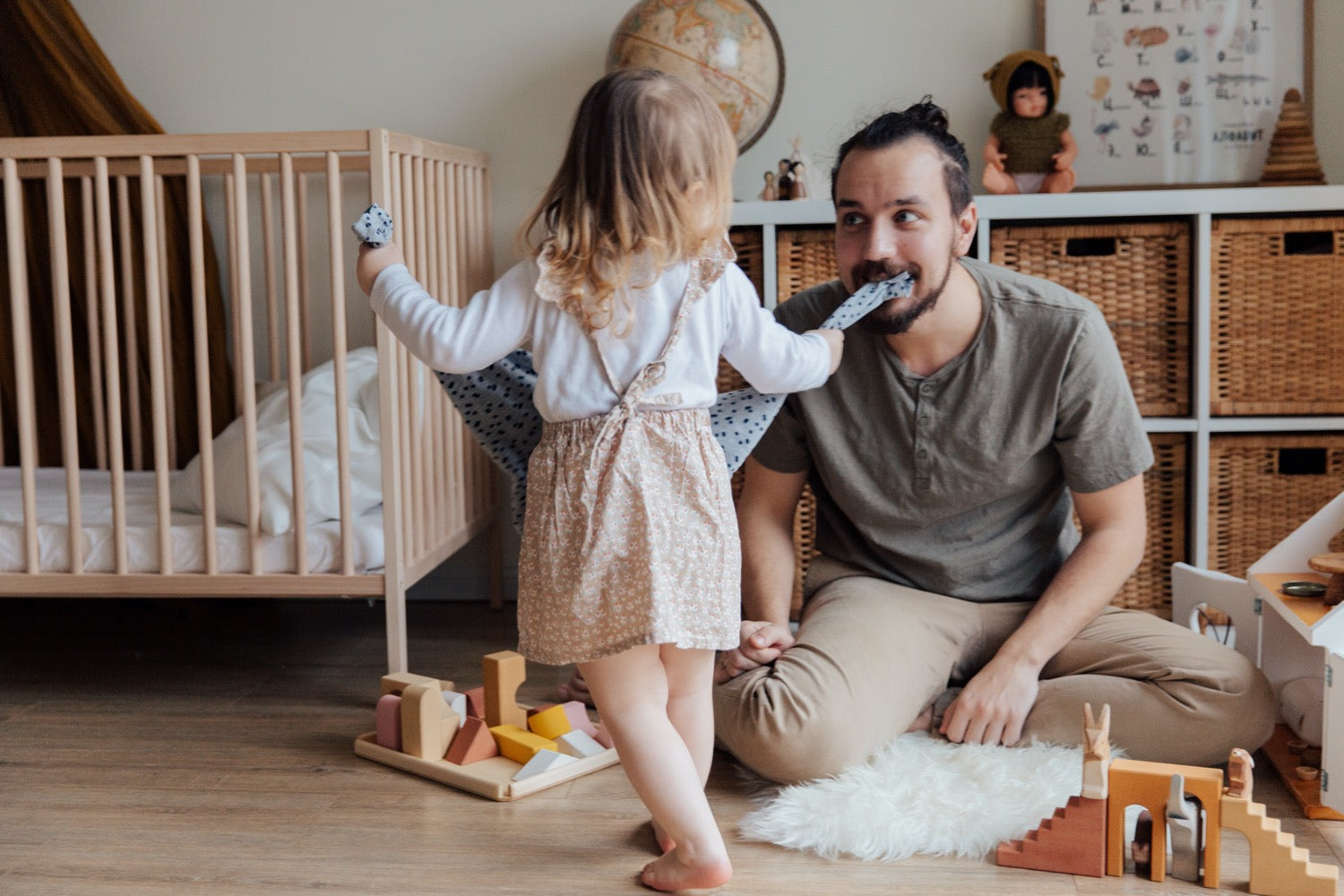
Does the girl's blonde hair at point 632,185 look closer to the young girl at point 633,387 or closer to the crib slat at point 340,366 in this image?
the young girl at point 633,387

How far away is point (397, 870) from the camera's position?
1.44m

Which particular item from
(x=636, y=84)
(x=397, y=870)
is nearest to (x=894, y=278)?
(x=636, y=84)

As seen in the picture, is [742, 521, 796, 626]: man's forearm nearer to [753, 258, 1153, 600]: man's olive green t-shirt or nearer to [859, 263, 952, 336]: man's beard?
[753, 258, 1153, 600]: man's olive green t-shirt

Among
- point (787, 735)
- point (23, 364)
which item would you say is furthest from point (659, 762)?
point (23, 364)

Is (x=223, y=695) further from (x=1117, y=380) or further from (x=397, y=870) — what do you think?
(x=1117, y=380)

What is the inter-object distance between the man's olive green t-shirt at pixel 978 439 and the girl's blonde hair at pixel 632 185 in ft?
1.76

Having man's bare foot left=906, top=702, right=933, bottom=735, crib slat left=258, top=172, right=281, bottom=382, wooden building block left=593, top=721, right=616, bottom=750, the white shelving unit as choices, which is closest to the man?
man's bare foot left=906, top=702, right=933, bottom=735

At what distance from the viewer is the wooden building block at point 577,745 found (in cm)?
176

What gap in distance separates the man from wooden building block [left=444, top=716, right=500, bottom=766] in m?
0.34

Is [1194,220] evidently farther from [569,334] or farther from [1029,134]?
[569,334]

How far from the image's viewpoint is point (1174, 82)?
97.1 inches

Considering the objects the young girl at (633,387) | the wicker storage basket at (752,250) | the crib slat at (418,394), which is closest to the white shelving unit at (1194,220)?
the wicker storage basket at (752,250)

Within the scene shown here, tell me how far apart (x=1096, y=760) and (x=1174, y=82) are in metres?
1.60

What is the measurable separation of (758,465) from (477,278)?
874mm
